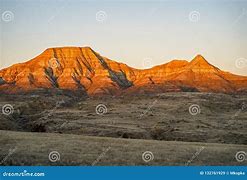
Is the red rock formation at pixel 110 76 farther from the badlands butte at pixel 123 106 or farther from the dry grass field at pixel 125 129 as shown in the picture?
the dry grass field at pixel 125 129

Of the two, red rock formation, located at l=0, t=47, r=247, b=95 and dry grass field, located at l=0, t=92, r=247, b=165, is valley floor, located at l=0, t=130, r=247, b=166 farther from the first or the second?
red rock formation, located at l=0, t=47, r=247, b=95

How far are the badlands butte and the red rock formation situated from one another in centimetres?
3

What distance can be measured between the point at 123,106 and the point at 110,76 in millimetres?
1070

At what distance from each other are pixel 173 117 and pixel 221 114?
152 centimetres

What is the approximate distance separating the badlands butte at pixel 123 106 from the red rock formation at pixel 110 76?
0.10 ft

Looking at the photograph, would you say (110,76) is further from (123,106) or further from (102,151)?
(102,151)

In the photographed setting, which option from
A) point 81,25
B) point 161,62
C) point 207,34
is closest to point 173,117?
point 161,62

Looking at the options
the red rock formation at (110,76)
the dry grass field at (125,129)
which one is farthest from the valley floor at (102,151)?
the red rock formation at (110,76)

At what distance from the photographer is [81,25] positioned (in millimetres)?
15703

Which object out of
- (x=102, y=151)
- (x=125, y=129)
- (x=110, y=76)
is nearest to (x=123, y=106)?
(x=125, y=129)

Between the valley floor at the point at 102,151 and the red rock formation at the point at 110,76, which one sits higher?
the red rock formation at the point at 110,76

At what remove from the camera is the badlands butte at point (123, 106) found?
14859 millimetres

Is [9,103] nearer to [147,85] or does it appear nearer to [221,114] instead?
[147,85]

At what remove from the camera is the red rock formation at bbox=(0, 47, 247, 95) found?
15625mm
